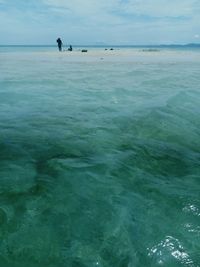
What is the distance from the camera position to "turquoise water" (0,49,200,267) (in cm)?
544

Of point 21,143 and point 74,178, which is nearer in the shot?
point 74,178

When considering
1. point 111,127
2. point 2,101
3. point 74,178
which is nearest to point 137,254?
point 74,178

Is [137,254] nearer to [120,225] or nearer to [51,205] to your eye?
[120,225]

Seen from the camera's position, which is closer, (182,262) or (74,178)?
(182,262)

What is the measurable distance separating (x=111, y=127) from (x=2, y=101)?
7.40 m

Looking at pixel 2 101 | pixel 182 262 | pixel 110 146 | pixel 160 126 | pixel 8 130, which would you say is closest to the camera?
pixel 182 262

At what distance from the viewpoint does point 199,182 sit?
788cm

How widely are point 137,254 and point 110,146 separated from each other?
5126 millimetres

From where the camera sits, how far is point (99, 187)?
7.54 metres

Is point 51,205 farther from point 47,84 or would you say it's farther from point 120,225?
point 47,84

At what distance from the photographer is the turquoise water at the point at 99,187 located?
544 cm

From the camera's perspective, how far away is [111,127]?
40.4 ft

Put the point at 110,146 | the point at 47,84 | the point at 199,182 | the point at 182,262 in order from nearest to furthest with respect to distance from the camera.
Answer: the point at 182,262, the point at 199,182, the point at 110,146, the point at 47,84

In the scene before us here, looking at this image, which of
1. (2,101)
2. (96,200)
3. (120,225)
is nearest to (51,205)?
(96,200)
